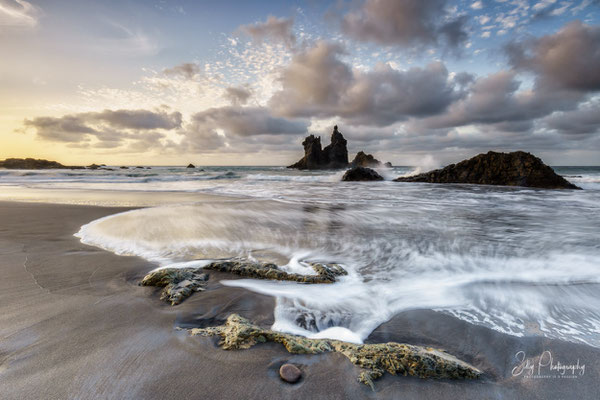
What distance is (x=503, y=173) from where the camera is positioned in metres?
15.9

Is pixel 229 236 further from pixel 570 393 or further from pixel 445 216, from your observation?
pixel 445 216

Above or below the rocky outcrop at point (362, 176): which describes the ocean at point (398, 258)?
below

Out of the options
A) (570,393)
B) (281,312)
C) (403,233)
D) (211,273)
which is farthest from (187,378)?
(403,233)

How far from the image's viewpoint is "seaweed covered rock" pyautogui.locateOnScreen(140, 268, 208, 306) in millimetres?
2257

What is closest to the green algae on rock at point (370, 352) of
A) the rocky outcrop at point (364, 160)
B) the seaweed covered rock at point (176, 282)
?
the seaweed covered rock at point (176, 282)

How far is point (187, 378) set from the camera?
1391 mm

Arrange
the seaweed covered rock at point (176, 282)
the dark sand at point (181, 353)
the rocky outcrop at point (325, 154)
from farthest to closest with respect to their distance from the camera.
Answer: the rocky outcrop at point (325, 154) < the seaweed covered rock at point (176, 282) < the dark sand at point (181, 353)

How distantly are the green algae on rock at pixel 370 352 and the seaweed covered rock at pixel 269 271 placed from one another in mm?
937

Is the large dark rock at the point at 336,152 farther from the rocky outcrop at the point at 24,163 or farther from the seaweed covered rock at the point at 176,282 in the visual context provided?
the seaweed covered rock at the point at 176,282

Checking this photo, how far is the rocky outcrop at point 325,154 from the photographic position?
73.2 meters
